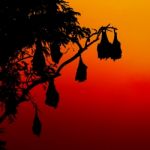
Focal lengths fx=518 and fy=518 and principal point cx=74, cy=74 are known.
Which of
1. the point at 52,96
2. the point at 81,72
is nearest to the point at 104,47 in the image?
the point at 81,72

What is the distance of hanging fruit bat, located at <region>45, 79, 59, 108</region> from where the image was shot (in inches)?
578

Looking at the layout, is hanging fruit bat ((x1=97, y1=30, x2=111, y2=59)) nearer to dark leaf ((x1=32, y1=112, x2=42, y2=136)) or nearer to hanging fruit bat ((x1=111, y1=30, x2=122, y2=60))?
hanging fruit bat ((x1=111, y1=30, x2=122, y2=60))

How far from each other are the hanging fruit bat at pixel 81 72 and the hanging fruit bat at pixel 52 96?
34.5 inches

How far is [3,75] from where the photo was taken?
55.9 ft

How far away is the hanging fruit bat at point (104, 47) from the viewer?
14.5 m

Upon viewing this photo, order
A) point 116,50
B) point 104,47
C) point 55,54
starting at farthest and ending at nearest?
1. point 116,50
2. point 104,47
3. point 55,54

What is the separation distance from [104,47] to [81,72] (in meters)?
1.14

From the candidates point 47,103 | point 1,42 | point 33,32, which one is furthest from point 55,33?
point 47,103

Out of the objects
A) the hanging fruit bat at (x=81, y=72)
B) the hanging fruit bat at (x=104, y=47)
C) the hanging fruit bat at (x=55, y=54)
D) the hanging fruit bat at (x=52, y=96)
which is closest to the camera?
the hanging fruit bat at (x=55, y=54)

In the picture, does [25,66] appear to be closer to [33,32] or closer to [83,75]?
[33,32]

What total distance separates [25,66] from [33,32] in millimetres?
1325

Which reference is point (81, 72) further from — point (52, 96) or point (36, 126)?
point (36, 126)

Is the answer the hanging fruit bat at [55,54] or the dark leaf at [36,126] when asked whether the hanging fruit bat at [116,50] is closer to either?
the hanging fruit bat at [55,54]

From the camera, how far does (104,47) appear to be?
14.5 meters
